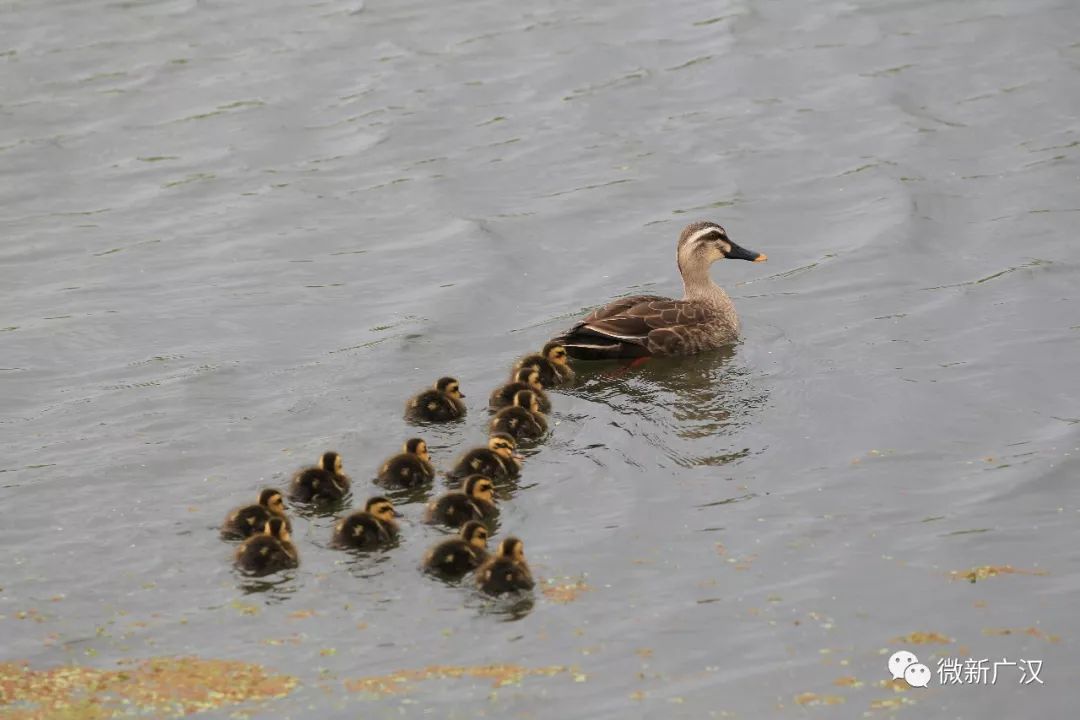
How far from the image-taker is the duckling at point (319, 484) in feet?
28.2

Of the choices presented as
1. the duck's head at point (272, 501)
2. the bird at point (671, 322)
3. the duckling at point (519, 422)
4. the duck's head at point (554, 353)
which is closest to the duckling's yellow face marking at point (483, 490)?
the duckling at point (519, 422)

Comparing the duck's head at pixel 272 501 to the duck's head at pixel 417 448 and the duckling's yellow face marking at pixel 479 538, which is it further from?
the duckling's yellow face marking at pixel 479 538

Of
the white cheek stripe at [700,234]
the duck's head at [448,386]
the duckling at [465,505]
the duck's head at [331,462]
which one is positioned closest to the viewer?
the duckling at [465,505]

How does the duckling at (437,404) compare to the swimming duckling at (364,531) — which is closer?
the swimming duckling at (364,531)

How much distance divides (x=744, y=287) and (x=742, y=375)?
1.69 m

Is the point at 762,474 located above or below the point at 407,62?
below

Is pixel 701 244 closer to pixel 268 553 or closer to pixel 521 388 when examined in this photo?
pixel 521 388

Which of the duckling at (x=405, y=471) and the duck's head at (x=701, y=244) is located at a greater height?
the duck's head at (x=701, y=244)

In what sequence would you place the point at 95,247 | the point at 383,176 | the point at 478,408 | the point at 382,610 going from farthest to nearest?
the point at 383,176 < the point at 95,247 < the point at 478,408 < the point at 382,610

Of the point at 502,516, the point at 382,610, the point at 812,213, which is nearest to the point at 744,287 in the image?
the point at 812,213

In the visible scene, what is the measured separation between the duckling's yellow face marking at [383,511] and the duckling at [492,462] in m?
0.65

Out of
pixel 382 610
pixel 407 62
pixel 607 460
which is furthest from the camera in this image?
pixel 407 62

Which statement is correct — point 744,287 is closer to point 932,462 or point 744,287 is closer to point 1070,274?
point 1070,274

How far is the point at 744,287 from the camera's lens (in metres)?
12.1
